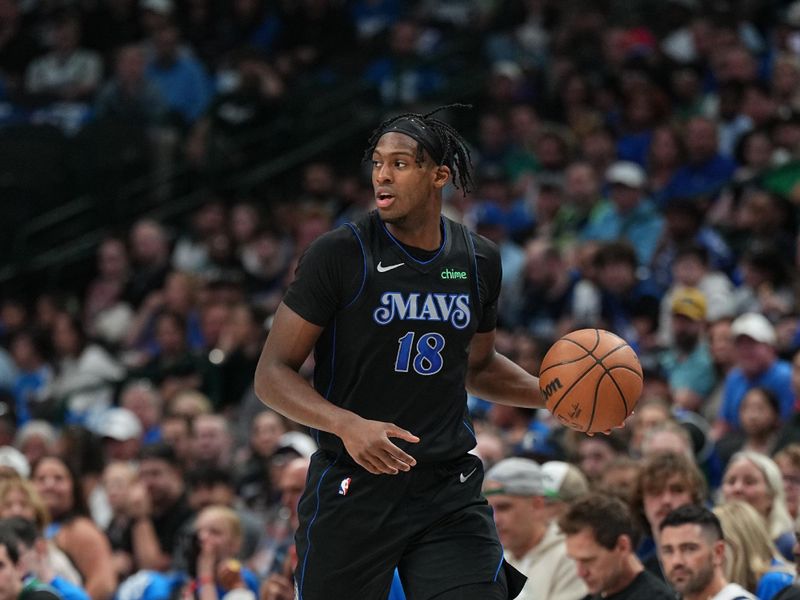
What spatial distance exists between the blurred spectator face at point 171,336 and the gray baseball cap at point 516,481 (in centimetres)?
638

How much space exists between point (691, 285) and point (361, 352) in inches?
264

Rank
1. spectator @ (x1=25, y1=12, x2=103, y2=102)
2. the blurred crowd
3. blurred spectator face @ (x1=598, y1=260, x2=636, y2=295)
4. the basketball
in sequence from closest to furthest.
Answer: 1. the basketball
2. the blurred crowd
3. blurred spectator face @ (x1=598, y1=260, x2=636, y2=295)
4. spectator @ (x1=25, y1=12, x2=103, y2=102)

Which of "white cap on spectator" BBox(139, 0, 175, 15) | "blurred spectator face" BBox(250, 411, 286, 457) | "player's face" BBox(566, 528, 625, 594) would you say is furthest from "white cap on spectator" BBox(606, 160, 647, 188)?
"player's face" BBox(566, 528, 625, 594)

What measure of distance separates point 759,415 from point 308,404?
498 cm

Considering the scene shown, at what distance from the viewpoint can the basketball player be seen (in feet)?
17.7

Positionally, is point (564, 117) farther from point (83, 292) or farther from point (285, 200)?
point (83, 292)

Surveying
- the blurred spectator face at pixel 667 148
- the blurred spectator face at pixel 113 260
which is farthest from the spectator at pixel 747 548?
the blurred spectator face at pixel 113 260

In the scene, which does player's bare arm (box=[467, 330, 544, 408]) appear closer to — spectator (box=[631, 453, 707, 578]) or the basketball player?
the basketball player

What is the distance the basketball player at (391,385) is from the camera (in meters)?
5.40

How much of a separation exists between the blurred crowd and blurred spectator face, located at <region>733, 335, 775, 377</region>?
0.01 metres

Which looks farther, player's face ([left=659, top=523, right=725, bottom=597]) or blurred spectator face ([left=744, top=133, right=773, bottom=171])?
blurred spectator face ([left=744, top=133, right=773, bottom=171])

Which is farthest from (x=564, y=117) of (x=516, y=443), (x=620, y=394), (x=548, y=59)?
(x=620, y=394)

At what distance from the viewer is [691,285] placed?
11.8 m

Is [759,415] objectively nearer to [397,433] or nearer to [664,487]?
[664,487]
